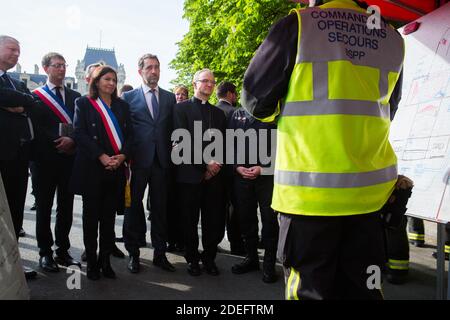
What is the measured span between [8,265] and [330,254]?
1.69m

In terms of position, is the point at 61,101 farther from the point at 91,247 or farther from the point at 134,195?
the point at 91,247

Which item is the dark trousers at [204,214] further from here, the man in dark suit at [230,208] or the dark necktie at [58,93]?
the dark necktie at [58,93]

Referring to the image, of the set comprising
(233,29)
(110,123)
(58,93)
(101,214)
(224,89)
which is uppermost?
(233,29)

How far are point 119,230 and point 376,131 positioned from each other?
15.5 ft

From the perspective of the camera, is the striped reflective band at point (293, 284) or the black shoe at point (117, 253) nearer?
the striped reflective band at point (293, 284)

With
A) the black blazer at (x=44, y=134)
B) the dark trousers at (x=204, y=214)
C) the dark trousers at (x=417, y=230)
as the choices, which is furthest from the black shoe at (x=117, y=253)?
the dark trousers at (x=417, y=230)

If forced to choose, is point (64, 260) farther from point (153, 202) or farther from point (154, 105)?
point (154, 105)

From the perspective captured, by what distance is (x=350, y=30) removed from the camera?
6.04 ft

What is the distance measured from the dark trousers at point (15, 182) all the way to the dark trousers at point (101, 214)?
→ 62 centimetres

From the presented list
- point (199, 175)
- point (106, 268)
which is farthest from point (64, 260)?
point (199, 175)

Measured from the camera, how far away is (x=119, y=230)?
5.79 metres

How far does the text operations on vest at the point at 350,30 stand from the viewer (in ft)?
5.93

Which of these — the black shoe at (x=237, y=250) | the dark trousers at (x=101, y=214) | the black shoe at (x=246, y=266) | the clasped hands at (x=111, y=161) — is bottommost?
the black shoe at (x=237, y=250)

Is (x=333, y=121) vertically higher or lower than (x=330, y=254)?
higher
